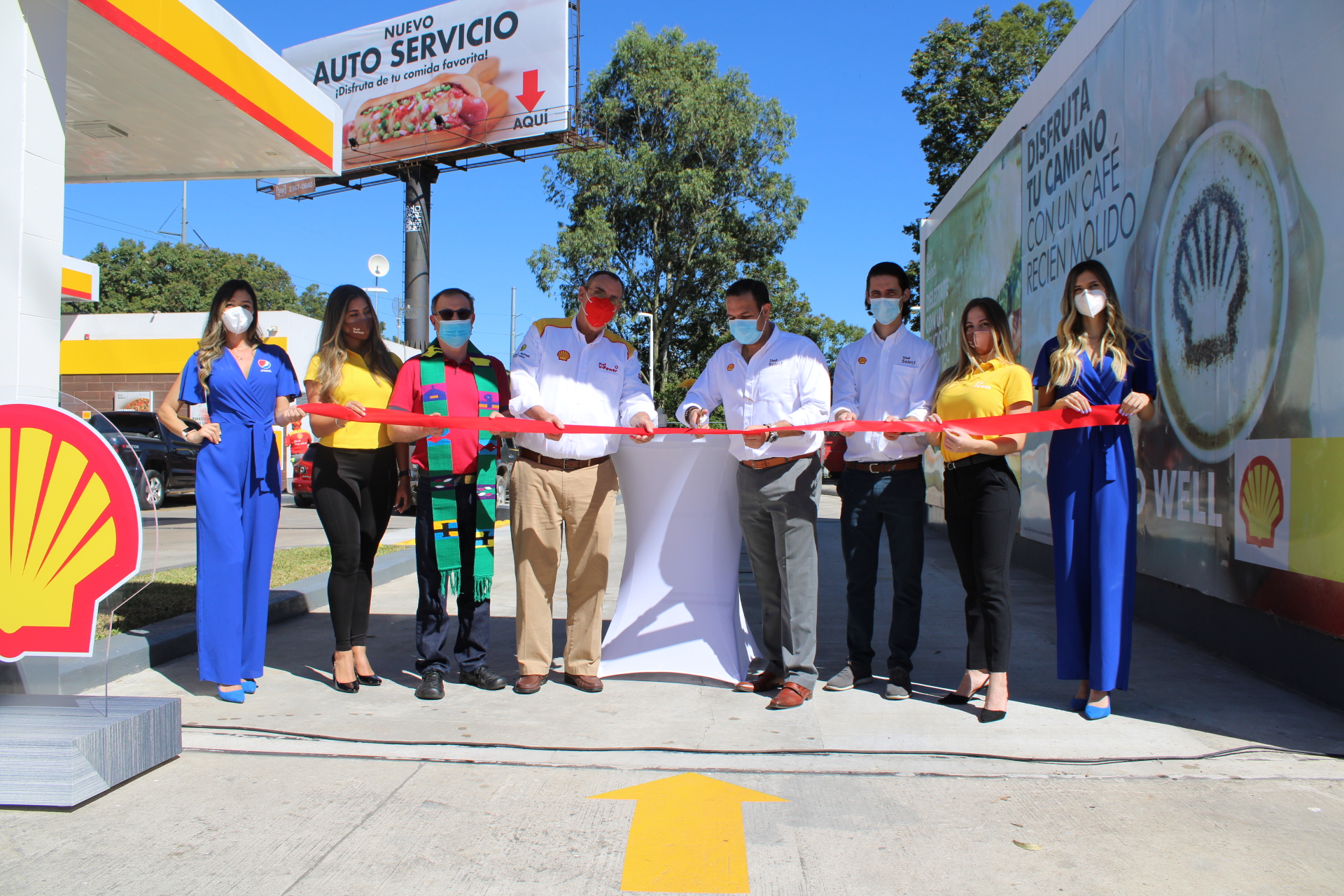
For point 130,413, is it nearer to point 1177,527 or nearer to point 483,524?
point 483,524

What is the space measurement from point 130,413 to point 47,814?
16.2 meters

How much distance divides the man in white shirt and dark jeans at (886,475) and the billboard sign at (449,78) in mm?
20417

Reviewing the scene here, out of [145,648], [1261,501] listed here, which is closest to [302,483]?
[145,648]

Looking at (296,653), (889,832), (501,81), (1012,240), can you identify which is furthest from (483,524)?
(501,81)

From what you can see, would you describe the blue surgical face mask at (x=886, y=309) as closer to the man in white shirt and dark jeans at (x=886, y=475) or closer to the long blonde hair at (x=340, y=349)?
the man in white shirt and dark jeans at (x=886, y=475)

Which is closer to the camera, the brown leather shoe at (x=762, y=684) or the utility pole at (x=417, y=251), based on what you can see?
the brown leather shoe at (x=762, y=684)

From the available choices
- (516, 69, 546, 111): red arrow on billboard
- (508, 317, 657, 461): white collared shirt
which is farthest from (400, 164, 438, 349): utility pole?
(508, 317, 657, 461): white collared shirt

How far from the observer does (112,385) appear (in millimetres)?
25906

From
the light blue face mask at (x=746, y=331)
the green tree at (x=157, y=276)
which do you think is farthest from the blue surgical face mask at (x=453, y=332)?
the green tree at (x=157, y=276)

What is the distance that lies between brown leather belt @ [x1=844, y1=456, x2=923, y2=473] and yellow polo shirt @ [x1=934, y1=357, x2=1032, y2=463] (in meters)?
0.19

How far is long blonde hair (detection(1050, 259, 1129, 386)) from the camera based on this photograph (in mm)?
3812

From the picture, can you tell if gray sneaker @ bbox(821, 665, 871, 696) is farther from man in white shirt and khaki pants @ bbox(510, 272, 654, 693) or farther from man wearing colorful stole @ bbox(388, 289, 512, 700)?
man wearing colorful stole @ bbox(388, 289, 512, 700)

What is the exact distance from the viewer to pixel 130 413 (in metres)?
16.7

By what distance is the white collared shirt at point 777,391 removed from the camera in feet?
13.4
